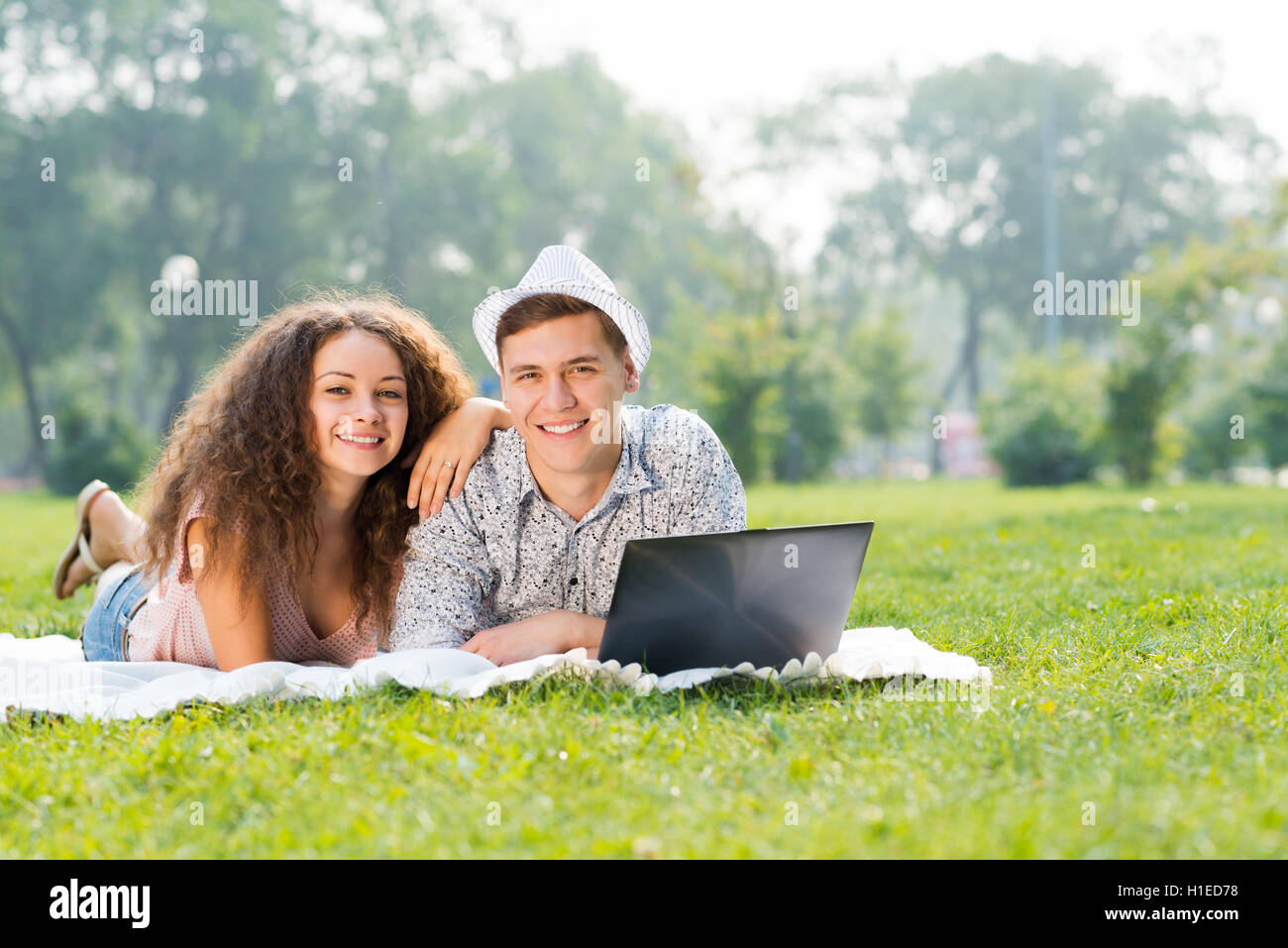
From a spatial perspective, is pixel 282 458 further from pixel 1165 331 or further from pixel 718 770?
pixel 1165 331

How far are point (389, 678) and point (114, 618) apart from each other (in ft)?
5.08

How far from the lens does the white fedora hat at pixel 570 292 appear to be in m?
3.18

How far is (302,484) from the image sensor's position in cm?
345

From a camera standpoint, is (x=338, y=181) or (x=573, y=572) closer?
(x=573, y=572)

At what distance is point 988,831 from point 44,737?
2.29 metres

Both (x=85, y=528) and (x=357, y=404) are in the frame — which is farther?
(x=85, y=528)

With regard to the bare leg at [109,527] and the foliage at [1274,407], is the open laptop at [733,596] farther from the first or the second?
the foliage at [1274,407]

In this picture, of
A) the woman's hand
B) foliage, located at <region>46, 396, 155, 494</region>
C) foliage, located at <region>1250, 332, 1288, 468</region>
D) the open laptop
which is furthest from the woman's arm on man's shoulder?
foliage, located at <region>46, 396, 155, 494</region>

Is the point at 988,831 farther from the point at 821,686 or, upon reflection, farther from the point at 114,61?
the point at 114,61

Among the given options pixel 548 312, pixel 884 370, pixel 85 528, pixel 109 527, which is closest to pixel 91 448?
pixel 884 370

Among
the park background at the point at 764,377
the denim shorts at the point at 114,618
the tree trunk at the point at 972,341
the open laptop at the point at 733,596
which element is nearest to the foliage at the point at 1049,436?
the park background at the point at 764,377

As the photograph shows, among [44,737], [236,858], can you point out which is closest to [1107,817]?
[236,858]

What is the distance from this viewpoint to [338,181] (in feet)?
112
